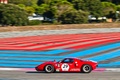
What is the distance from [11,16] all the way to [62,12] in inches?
437

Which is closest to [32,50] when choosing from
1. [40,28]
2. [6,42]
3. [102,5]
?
[6,42]

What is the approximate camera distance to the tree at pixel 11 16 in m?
54.5

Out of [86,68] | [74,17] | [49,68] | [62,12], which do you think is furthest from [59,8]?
[86,68]

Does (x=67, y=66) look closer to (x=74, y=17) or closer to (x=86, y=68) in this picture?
(x=86, y=68)

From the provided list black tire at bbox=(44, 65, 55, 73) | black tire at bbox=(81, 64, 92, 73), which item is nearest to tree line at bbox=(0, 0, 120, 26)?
black tire at bbox=(44, 65, 55, 73)

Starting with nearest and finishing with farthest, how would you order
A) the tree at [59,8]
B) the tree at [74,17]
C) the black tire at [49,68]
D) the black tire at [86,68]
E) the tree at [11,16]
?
1. the black tire at [86,68]
2. the black tire at [49,68]
3. the tree at [11,16]
4. the tree at [74,17]
5. the tree at [59,8]

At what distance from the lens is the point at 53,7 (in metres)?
63.9

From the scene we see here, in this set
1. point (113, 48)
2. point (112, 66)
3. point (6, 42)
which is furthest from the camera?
point (6, 42)

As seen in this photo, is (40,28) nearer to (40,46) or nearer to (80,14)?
(80,14)

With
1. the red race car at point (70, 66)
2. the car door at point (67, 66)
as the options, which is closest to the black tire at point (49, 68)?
the red race car at point (70, 66)

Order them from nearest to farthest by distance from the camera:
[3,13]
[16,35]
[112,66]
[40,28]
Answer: [112,66], [16,35], [40,28], [3,13]

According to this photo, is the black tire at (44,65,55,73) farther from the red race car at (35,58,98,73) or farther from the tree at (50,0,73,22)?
the tree at (50,0,73,22)

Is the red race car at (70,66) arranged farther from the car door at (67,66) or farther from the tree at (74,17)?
the tree at (74,17)

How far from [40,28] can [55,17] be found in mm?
15080
